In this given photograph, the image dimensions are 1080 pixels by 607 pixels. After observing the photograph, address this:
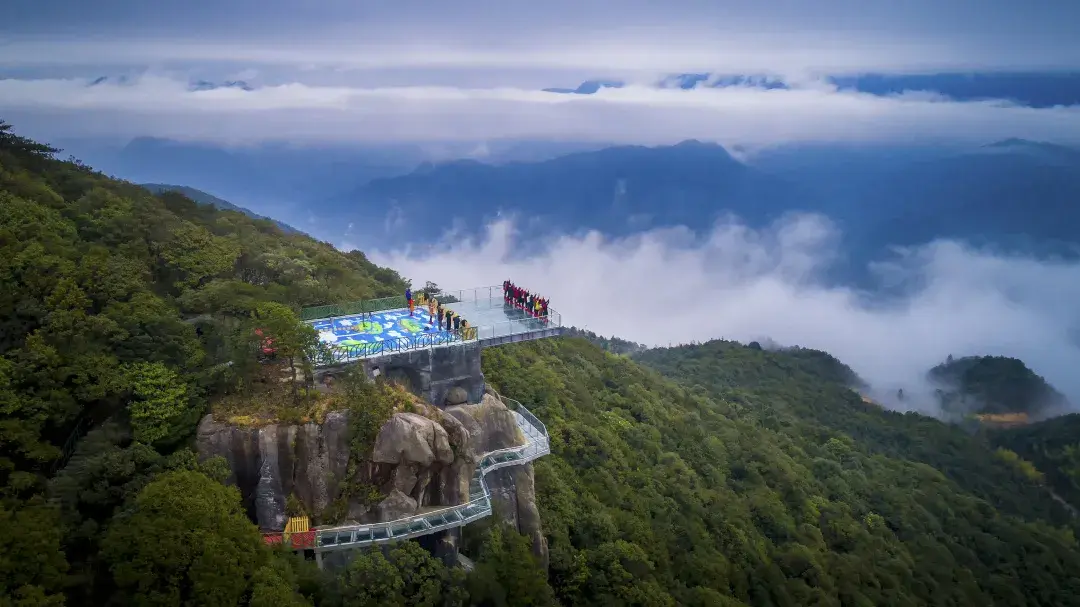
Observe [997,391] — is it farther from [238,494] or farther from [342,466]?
[238,494]

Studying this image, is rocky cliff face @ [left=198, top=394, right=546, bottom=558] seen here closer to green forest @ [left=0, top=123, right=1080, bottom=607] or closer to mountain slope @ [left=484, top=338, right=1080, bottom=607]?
green forest @ [left=0, top=123, right=1080, bottom=607]

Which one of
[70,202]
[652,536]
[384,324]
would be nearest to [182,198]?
[70,202]

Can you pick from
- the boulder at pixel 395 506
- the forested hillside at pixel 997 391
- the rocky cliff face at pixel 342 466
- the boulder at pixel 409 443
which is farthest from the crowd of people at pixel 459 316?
the forested hillside at pixel 997 391

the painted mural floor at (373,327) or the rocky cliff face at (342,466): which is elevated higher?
the painted mural floor at (373,327)

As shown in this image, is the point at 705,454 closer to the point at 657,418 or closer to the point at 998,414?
the point at 657,418

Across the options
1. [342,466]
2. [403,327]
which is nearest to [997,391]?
[403,327]

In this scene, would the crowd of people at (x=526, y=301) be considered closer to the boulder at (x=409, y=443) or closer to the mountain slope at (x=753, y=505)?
the mountain slope at (x=753, y=505)
